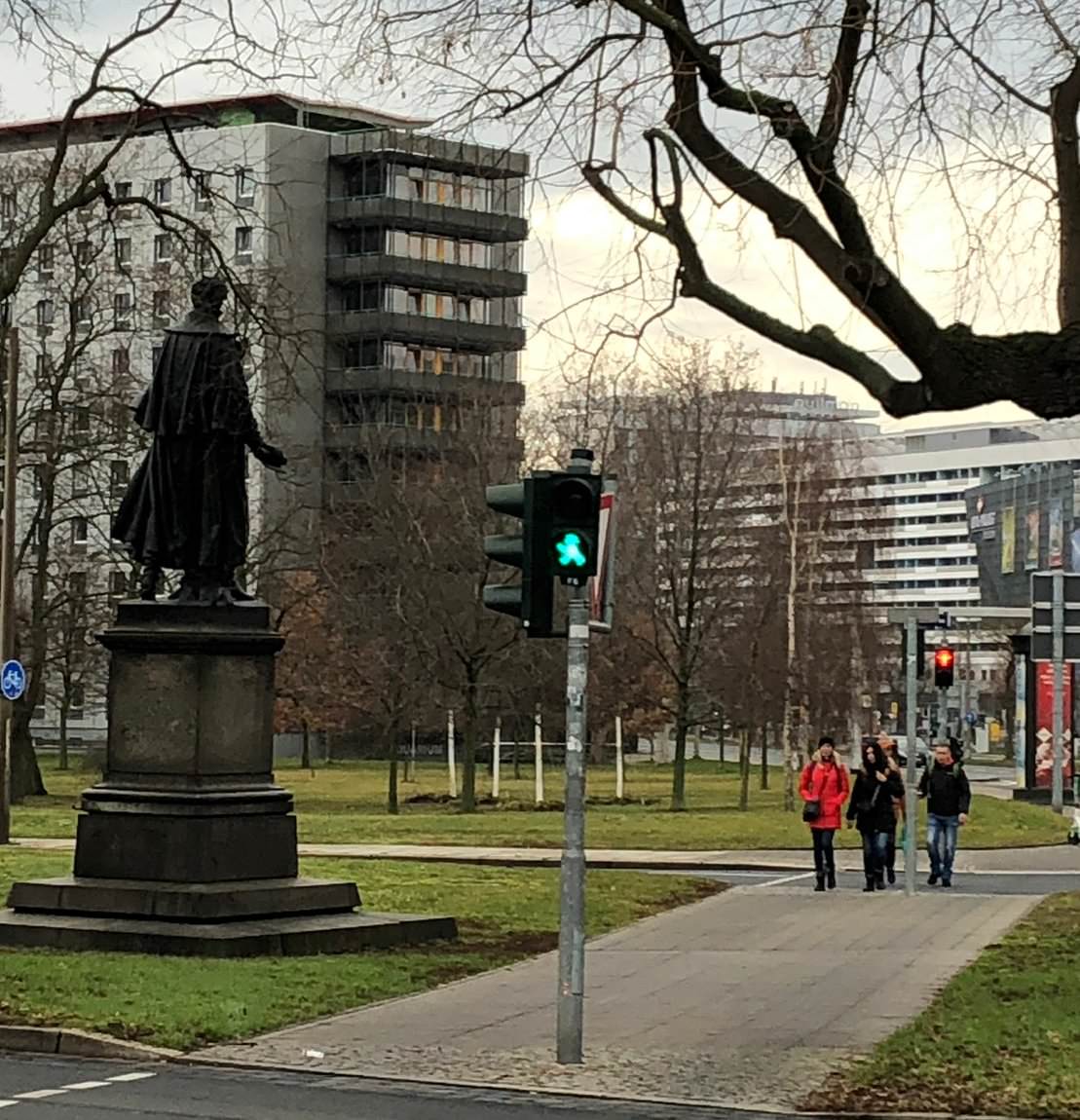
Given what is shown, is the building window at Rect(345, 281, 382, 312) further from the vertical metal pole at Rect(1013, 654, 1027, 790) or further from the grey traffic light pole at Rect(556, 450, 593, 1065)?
the grey traffic light pole at Rect(556, 450, 593, 1065)

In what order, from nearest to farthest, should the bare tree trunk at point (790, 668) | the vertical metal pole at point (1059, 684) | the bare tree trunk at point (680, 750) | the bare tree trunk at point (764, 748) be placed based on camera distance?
the vertical metal pole at point (1059, 684) → the bare tree trunk at point (680, 750) → the bare tree trunk at point (790, 668) → the bare tree trunk at point (764, 748)

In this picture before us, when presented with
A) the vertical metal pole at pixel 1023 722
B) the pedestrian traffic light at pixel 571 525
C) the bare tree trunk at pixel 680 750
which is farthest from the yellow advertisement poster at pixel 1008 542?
the pedestrian traffic light at pixel 571 525

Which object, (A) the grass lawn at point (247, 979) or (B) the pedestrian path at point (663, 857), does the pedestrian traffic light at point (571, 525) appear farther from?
(B) the pedestrian path at point (663, 857)

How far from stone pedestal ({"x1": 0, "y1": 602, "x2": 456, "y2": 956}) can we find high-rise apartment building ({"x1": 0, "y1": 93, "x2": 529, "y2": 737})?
394 cm

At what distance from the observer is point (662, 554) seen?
185ft

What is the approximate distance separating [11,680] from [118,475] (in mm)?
14543

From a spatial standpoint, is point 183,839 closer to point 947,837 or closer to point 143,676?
point 143,676

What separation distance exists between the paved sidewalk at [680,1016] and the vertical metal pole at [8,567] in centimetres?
1592

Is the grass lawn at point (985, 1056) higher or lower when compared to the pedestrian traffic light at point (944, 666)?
lower

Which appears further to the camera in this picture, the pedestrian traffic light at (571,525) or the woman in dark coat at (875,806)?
the woman in dark coat at (875,806)

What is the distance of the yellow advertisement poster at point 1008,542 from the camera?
9244 cm

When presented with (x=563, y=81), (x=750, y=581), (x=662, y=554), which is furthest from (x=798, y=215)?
(x=750, y=581)

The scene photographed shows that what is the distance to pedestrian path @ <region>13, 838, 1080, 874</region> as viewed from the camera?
3244cm

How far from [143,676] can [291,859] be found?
187cm
